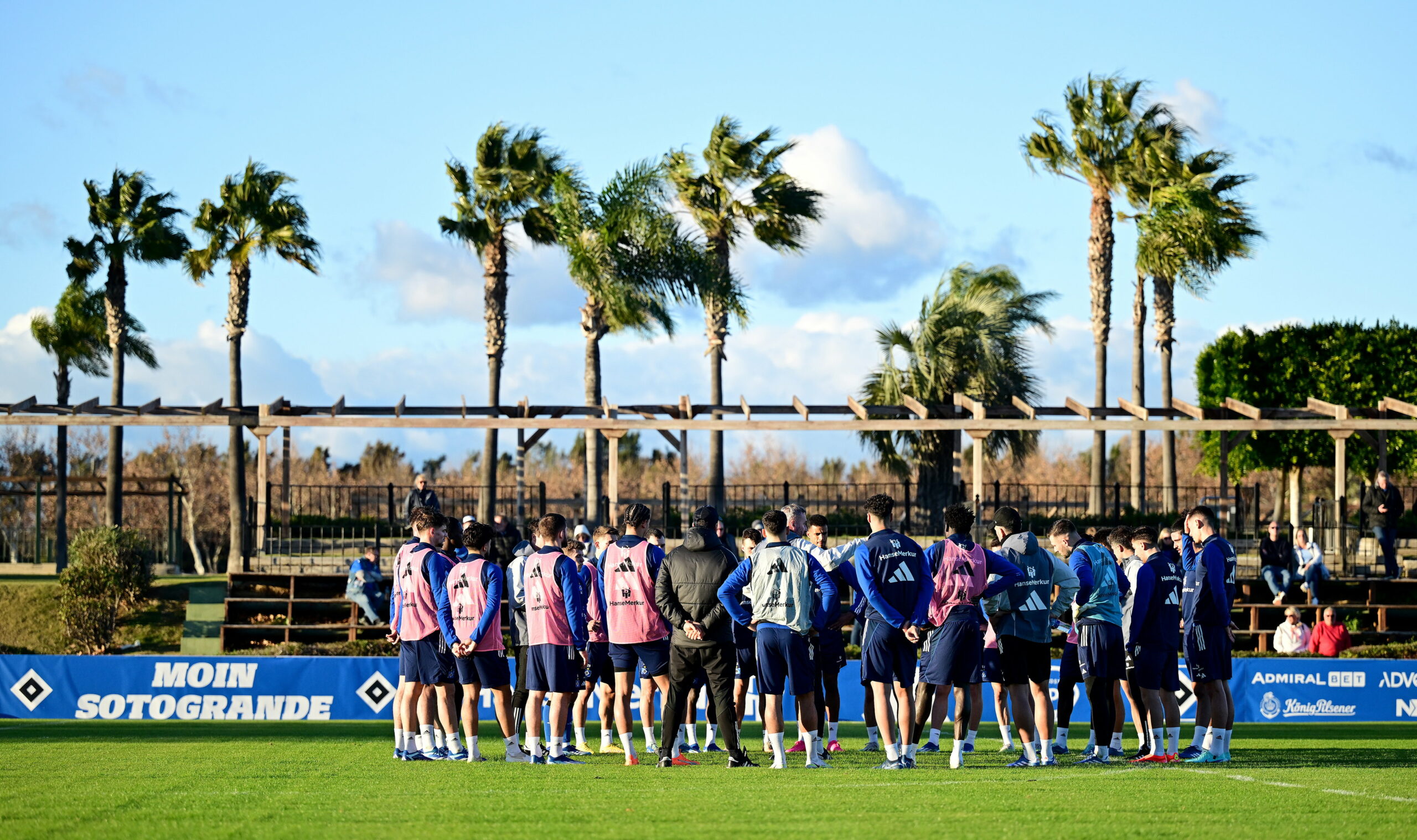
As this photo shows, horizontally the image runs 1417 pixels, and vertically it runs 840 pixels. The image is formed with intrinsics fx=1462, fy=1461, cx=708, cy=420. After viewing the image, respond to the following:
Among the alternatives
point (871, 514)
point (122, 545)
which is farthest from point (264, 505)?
point (871, 514)

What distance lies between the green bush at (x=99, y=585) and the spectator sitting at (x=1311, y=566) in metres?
17.9

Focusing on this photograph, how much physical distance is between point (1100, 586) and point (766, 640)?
2676 mm

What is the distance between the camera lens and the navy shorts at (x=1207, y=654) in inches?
412

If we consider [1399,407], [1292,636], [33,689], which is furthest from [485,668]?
[1399,407]

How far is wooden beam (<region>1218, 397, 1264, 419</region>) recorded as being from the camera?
23438mm

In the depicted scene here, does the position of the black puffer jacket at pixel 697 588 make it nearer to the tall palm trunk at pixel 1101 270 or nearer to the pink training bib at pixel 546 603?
the pink training bib at pixel 546 603

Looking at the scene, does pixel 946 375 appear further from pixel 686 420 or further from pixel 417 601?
pixel 417 601

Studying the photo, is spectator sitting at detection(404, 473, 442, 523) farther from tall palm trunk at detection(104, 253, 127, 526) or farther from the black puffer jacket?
tall palm trunk at detection(104, 253, 127, 526)

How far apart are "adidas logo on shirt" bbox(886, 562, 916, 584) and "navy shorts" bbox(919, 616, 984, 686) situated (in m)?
0.46

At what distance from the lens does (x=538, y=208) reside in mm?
30641

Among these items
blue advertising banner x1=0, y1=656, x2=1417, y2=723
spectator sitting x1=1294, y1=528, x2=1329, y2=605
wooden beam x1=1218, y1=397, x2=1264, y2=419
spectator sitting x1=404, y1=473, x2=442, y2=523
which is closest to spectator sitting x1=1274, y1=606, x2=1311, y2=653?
spectator sitting x1=1294, y1=528, x2=1329, y2=605

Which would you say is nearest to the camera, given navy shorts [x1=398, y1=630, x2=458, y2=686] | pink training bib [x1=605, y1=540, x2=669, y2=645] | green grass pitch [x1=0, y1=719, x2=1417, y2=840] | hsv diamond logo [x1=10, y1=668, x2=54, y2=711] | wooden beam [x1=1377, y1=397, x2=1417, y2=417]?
green grass pitch [x1=0, y1=719, x2=1417, y2=840]

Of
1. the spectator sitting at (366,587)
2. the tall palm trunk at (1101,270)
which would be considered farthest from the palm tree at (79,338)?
the tall palm trunk at (1101,270)

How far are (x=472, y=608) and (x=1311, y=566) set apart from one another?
15.0m
